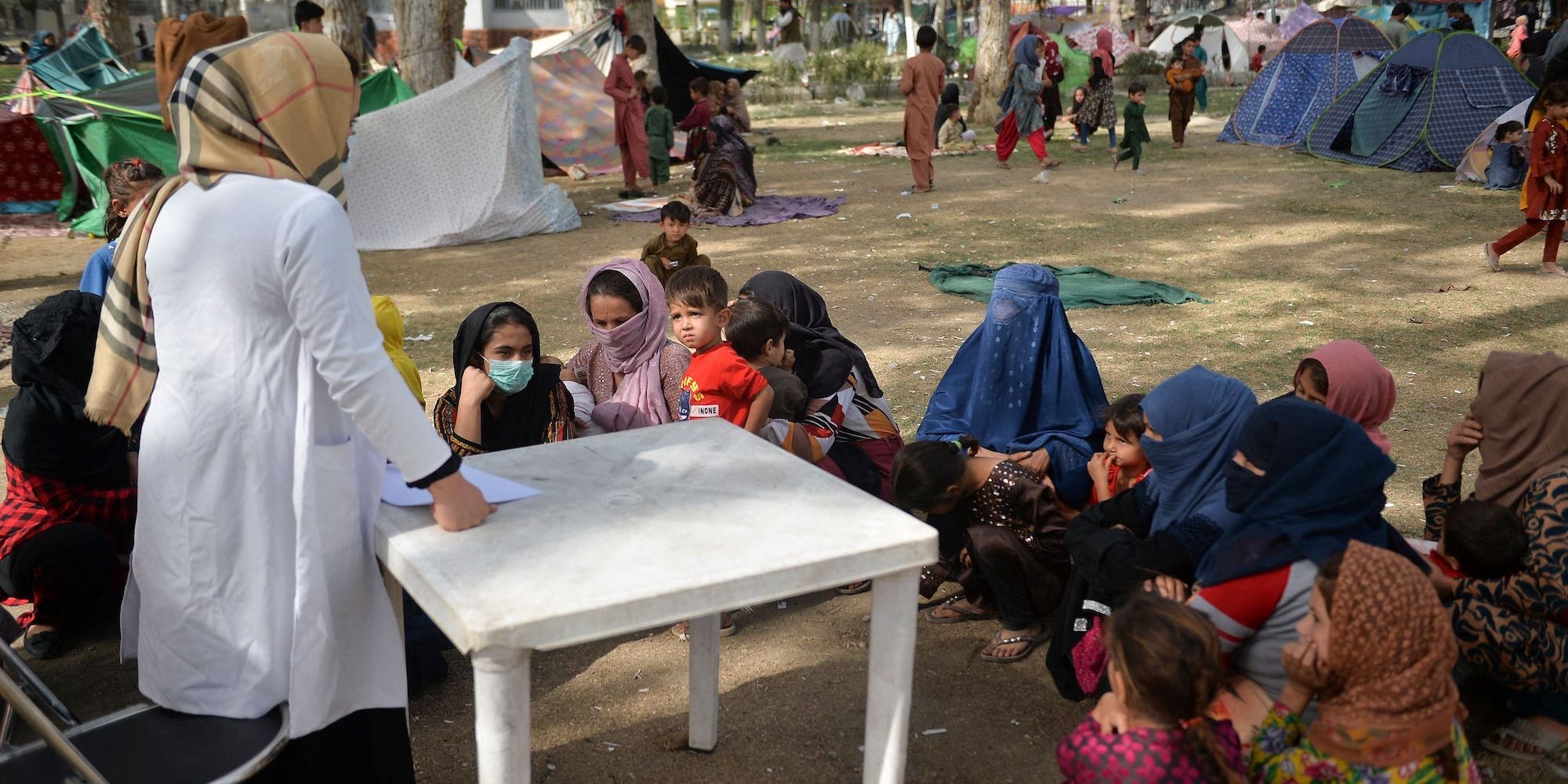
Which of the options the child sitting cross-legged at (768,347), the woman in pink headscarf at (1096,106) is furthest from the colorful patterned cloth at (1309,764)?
the woman in pink headscarf at (1096,106)

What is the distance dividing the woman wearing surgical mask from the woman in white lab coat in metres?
1.07

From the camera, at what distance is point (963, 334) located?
6309 millimetres

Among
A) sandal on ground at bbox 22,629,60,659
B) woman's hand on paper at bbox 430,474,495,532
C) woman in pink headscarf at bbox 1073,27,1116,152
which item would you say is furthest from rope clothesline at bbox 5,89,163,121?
woman in pink headscarf at bbox 1073,27,1116,152

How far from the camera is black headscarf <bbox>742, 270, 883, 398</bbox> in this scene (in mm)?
3684

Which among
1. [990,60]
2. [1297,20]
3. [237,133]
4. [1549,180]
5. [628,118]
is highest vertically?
[1297,20]

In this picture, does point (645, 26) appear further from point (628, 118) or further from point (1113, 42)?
point (1113, 42)

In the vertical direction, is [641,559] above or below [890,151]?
below

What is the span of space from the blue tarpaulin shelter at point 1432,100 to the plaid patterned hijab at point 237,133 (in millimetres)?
11940

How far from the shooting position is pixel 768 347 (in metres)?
3.52

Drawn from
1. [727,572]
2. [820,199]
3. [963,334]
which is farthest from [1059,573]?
[820,199]

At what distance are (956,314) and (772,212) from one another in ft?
12.8

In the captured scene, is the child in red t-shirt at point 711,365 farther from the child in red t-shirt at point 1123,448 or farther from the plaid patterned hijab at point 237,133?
the plaid patterned hijab at point 237,133

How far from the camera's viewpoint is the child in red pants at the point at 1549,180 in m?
6.96

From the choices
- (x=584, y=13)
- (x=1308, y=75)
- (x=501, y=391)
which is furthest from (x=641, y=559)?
(x=584, y=13)
